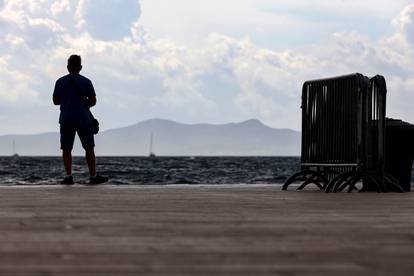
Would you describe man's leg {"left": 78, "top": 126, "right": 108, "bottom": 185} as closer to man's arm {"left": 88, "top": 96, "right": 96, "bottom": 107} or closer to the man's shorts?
the man's shorts

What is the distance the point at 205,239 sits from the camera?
4.05m

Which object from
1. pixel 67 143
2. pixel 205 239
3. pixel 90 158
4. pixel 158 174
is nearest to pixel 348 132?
pixel 90 158

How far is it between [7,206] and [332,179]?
4.48 m

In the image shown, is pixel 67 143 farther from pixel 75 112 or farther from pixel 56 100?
pixel 56 100

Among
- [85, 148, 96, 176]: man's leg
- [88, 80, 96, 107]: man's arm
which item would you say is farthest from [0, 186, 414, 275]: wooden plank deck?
[88, 80, 96, 107]: man's arm

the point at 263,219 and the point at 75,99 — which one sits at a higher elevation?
the point at 75,99

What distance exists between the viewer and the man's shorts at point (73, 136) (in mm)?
11117

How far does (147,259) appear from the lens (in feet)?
11.0

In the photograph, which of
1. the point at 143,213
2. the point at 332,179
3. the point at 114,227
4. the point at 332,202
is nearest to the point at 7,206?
the point at 143,213

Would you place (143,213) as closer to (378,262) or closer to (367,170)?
(378,262)

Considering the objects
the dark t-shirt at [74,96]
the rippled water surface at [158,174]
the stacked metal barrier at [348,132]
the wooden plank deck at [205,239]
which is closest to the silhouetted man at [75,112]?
the dark t-shirt at [74,96]

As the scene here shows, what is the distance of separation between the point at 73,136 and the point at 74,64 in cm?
94

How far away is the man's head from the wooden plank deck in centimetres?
467

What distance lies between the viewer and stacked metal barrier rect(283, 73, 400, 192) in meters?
9.71
